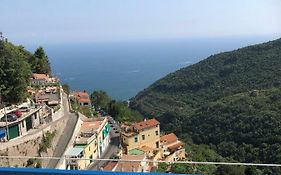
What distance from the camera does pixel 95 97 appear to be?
94.2 ft

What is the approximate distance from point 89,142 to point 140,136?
13.2 feet

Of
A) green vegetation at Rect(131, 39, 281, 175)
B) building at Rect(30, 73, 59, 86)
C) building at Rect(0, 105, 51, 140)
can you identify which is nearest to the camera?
building at Rect(0, 105, 51, 140)

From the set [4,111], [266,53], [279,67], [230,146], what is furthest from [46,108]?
[266,53]

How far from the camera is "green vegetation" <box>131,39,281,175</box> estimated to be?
22.1 metres

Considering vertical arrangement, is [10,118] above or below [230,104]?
above

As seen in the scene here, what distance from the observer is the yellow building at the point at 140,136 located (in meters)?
16.4

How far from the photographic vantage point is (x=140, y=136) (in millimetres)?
17078

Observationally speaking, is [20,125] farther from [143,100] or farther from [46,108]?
[143,100]

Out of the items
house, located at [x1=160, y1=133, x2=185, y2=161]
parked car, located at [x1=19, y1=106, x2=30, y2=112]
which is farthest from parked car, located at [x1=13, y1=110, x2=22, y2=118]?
house, located at [x1=160, y1=133, x2=185, y2=161]

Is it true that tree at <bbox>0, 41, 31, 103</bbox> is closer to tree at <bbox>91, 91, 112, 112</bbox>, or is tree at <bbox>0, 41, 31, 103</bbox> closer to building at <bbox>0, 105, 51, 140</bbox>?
building at <bbox>0, 105, 51, 140</bbox>

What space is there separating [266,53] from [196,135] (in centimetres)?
1882

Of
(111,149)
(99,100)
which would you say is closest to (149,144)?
(111,149)

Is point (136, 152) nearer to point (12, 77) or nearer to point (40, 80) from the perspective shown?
point (12, 77)

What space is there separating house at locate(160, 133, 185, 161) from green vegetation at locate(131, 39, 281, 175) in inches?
66.7
